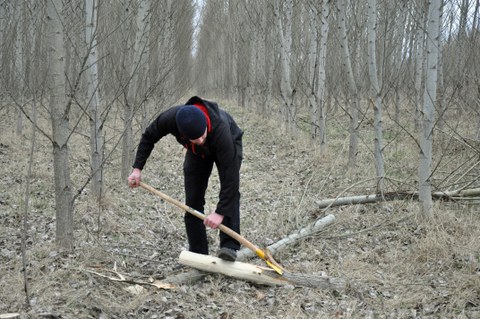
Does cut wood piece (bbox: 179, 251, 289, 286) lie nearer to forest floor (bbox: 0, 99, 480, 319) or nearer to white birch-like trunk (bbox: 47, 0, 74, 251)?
forest floor (bbox: 0, 99, 480, 319)

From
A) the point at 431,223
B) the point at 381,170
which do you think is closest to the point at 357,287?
the point at 431,223

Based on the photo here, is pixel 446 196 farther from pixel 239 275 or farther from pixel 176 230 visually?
pixel 176 230

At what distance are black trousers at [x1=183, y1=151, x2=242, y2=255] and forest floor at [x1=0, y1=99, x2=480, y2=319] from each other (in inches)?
12.8

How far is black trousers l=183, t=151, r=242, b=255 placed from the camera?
12.9ft

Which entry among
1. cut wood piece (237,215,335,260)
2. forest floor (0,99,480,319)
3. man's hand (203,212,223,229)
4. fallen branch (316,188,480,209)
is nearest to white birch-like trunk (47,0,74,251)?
forest floor (0,99,480,319)

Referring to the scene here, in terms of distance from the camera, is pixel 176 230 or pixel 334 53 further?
pixel 334 53

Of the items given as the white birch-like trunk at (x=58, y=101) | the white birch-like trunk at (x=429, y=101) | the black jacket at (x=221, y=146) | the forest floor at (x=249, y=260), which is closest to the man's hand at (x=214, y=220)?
the black jacket at (x=221, y=146)

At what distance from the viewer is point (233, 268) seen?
3855 mm

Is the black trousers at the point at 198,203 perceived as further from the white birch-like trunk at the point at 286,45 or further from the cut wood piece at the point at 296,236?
the white birch-like trunk at the point at 286,45

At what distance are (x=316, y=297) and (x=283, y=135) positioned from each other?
9901mm

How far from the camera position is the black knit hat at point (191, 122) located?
3.25 meters

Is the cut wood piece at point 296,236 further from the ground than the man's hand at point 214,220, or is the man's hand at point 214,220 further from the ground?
the man's hand at point 214,220

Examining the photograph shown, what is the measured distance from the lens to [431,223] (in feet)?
16.0

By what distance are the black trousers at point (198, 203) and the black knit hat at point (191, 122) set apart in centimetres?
64
